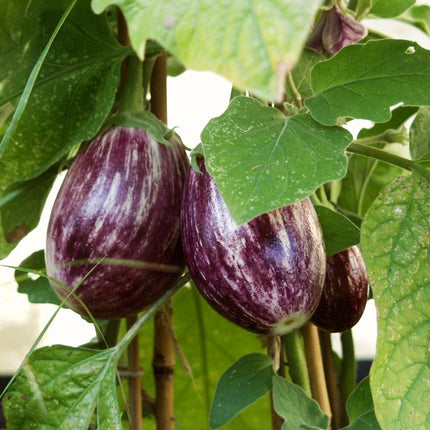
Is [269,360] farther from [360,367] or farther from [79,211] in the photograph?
[360,367]

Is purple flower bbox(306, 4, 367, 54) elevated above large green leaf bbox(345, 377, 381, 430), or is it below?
above

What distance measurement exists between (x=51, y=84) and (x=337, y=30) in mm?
170

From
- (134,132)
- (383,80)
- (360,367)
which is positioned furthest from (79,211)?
(360,367)

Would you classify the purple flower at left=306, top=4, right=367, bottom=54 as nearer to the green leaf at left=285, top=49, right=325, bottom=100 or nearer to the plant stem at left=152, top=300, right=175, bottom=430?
the green leaf at left=285, top=49, right=325, bottom=100

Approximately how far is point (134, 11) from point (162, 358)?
309mm

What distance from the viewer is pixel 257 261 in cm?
31

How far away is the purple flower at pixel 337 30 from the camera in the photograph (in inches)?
16.7

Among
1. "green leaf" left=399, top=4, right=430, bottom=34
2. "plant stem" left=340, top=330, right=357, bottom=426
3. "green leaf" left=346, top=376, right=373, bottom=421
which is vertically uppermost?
"green leaf" left=399, top=4, right=430, bottom=34

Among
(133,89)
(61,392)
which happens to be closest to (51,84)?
(133,89)

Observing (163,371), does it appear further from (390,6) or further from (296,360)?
(390,6)

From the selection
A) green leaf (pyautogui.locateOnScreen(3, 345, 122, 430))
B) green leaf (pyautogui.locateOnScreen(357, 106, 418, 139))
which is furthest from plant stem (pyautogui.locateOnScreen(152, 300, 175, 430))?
green leaf (pyautogui.locateOnScreen(357, 106, 418, 139))

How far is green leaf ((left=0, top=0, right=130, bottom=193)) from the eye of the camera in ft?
1.31

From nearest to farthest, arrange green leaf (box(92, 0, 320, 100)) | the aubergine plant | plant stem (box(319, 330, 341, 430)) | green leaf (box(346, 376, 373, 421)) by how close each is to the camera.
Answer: green leaf (box(92, 0, 320, 100)) < the aubergine plant < green leaf (box(346, 376, 373, 421)) < plant stem (box(319, 330, 341, 430))

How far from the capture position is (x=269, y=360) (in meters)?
0.41
